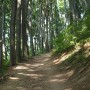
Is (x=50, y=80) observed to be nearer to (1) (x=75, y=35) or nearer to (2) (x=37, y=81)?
(2) (x=37, y=81)

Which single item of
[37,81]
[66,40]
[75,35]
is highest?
[75,35]

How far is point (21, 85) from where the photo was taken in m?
10.3

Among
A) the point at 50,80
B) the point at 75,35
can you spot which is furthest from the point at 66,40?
the point at 50,80

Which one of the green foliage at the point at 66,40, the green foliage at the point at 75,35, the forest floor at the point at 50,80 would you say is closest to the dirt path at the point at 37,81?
the forest floor at the point at 50,80

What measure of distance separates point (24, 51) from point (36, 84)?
10.3 meters

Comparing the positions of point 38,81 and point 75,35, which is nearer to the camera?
point 38,81

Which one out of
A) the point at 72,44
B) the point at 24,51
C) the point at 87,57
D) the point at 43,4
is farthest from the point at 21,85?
the point at 43,4

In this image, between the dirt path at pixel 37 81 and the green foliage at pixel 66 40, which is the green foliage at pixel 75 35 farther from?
the dirt path at pixel 37 81

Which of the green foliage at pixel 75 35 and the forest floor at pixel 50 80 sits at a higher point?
the green foliage at pixel 75 35

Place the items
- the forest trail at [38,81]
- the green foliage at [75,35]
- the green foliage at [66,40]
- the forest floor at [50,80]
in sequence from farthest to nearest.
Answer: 1. the green foliage at [66,40]
2. the green foliage at [75,35]
3. the forest trail at [38,81]
4. the forest floor at [50,80]

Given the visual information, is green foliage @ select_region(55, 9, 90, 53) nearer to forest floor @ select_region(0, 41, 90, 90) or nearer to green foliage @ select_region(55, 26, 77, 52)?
green foliage @ select_region(55, 26, 77, 52)

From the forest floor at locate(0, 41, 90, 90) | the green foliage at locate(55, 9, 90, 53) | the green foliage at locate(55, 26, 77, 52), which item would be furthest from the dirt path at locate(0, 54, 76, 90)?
the green foliage at locate(55, 26, 77, 52)

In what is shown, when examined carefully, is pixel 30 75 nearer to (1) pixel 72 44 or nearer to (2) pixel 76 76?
(2) pixel 76 76

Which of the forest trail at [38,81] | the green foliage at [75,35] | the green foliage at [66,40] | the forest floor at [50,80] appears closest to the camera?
the forest floor at [50,80]
